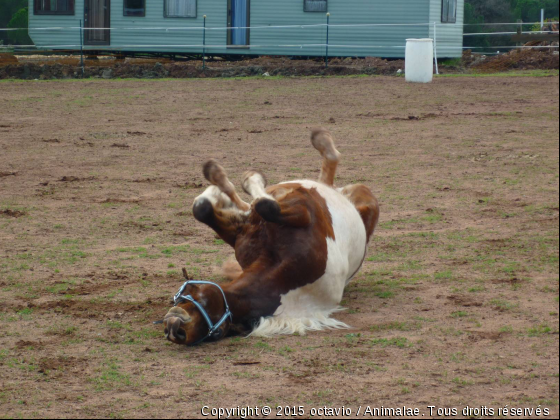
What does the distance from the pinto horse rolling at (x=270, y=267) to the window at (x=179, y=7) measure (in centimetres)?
2360

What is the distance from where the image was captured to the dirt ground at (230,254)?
3867 millimetres

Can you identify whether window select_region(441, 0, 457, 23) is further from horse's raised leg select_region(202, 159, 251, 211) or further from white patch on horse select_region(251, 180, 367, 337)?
horse's raised leg select_region(202, 159, 251, 211)

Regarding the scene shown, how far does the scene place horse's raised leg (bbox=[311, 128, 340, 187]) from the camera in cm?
628

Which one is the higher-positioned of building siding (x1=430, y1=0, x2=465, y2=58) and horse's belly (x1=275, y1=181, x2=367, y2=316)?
building siding (x1=430, y1=0, x2=465, y2=58)

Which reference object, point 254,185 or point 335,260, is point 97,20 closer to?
point 254,185

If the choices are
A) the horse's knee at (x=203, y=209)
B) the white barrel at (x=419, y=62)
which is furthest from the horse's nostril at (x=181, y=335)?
the white barrel at (x=419, y=62)

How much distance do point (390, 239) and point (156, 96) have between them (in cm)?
1246

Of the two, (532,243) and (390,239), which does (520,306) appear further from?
(390,239)

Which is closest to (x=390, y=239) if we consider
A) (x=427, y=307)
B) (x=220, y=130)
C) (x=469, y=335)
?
(x=427, y=307)

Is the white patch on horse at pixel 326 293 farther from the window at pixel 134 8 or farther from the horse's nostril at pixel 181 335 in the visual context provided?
the window at pixel 134 8

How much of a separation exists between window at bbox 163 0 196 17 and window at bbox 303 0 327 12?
13.6ft

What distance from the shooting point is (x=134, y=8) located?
27.9m

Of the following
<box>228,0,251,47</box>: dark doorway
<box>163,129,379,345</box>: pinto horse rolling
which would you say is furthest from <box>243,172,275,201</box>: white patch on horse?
<box>228,0,251,47</box>: dark doorway

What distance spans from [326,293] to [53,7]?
2639 centimetres
